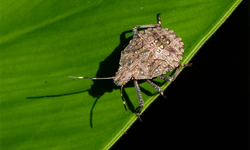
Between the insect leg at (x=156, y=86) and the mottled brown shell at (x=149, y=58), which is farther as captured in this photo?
the mottled brown shell at (x=149, y=58)

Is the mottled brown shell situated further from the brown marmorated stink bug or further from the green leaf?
the green leaf

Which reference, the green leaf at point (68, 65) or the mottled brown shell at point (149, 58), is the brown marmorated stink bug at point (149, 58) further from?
the green leaf at point (68, 65)

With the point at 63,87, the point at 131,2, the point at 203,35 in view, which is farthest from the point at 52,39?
the point at 203,35

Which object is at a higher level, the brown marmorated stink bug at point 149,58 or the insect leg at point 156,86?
the brown marmorated stink bug at point 149,58

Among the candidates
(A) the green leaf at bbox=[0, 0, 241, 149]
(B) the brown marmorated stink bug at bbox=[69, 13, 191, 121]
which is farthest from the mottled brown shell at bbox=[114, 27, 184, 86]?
(A) the green leaf at bbox=[0, 0, 241, 149]

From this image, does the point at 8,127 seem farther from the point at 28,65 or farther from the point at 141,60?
the point at 141,60

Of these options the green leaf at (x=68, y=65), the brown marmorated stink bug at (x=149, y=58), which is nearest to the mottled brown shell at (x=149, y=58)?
the brown marmorated stink bug at (x=149, y=58)
